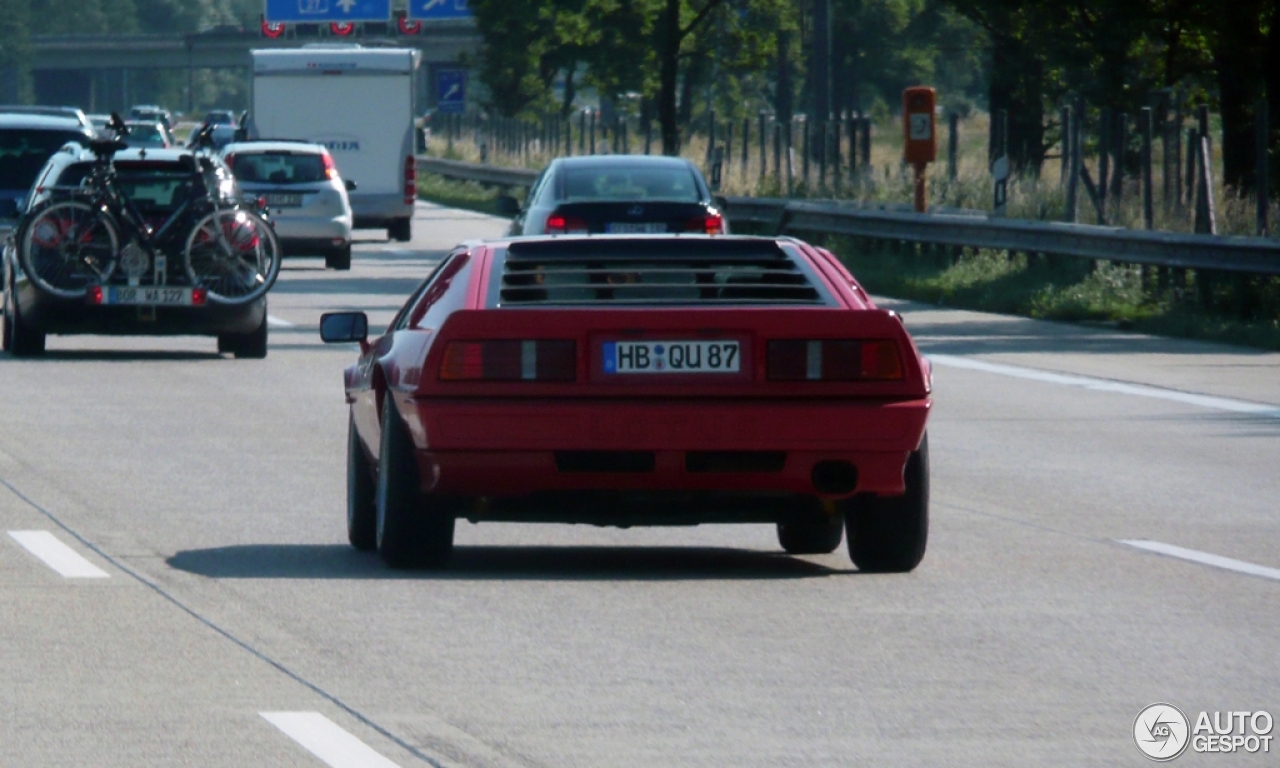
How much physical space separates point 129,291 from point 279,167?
517 inches

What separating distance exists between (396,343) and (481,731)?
3294mm

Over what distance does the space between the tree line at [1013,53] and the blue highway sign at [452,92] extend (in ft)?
5.91

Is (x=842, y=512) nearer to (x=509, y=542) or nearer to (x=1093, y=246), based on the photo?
(x=509, y=542)

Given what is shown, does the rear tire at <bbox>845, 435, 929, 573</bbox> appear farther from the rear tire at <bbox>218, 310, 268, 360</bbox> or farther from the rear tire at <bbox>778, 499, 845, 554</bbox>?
the rear tire at <bbox>218, 310, 268, 360</bbox>

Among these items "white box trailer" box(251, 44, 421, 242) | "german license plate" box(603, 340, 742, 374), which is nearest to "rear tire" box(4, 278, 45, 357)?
"german license plate" box(603, 340, 742, 374)

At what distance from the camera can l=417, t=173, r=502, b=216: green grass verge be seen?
57.1 meters

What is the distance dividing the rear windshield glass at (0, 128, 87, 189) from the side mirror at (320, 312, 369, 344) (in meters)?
19.7

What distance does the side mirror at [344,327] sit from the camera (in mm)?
10734

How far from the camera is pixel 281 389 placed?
58.8 ft

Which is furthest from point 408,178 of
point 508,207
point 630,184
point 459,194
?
point 459,194

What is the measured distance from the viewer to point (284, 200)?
32438 mm

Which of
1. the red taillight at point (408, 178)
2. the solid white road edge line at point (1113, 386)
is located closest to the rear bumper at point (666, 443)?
the solid white road edge line at point (1113, 386)

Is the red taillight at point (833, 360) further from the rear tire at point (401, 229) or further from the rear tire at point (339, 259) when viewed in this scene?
the rear tire at point (401, 229)

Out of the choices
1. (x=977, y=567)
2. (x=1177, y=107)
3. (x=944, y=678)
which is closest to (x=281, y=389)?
(x=977, y=567)
